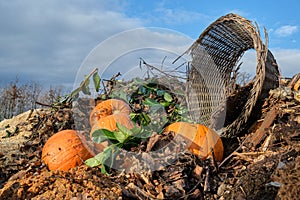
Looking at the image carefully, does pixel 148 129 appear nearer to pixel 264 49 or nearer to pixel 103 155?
pixel 103 155

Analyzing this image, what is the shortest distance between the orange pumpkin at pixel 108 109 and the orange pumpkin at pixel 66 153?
49 centimetres

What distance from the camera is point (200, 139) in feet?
9.60

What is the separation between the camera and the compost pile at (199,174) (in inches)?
84.8

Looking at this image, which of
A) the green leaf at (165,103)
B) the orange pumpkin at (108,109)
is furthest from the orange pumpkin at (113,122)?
the green leaf at (165,103)

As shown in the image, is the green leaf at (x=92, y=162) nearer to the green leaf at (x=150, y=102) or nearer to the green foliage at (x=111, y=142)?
the green foliage at (x=111, y=142)

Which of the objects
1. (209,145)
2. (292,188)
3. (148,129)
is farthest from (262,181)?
(148,129)

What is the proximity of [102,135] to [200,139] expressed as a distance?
2.81 feet

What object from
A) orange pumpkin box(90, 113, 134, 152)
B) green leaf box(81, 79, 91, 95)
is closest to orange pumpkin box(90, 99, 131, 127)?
orange pumpkin box(90, 113, 134, 152)

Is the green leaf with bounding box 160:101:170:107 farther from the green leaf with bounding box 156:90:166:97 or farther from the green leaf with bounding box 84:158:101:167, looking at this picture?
the green leaf with bounding box 84:158:101:167

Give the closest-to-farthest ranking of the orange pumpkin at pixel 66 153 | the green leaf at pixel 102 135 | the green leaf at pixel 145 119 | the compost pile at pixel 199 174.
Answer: the compost pile at pixel 199 174 < the green leaf at pixel 102 135 < the orange pumpkin at pixel 66 153 < the green leaf at pixel 145 119

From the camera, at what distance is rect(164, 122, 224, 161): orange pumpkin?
289cm

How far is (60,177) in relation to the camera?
2.38m

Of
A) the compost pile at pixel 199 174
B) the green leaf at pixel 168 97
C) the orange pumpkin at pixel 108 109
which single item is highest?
the green leaf at pixel 168 97

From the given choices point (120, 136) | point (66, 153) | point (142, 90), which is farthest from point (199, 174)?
point (142, 90)
